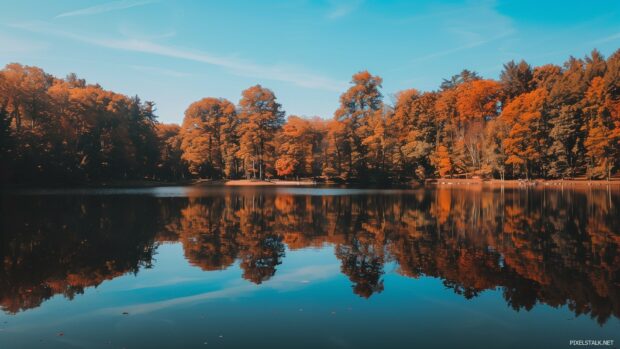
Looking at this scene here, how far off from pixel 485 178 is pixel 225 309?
68.1 m

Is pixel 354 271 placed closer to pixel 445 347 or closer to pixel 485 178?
pixel 445 347

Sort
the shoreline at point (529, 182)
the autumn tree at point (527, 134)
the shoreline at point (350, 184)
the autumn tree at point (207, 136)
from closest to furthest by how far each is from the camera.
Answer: the shoreline at point (350, 184) < the shoreline at point (529, 182) < the autumn tree at point (527, 134) < the autumn tree at point (207, 136)

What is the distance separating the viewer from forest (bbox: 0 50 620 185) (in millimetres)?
59656

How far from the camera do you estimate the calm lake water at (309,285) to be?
7.05 m

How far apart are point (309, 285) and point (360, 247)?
15.7ft

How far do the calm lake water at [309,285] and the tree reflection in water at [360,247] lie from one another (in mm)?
65

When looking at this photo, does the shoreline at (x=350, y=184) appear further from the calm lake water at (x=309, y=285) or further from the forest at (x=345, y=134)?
the calm lake water at (x=309, y=285)

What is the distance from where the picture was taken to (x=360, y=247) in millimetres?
14602

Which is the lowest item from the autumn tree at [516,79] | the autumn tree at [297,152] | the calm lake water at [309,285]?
the calm lake water at [309,285]

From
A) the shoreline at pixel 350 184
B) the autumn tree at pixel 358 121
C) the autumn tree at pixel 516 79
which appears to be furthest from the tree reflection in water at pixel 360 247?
the autumn tree at pixel 516 79

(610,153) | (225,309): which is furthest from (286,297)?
(610,153)

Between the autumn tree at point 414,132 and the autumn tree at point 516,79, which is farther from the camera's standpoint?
the autumn tree at point 516,79

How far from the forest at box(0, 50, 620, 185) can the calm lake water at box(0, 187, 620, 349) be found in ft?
152

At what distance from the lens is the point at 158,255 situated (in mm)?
13492
